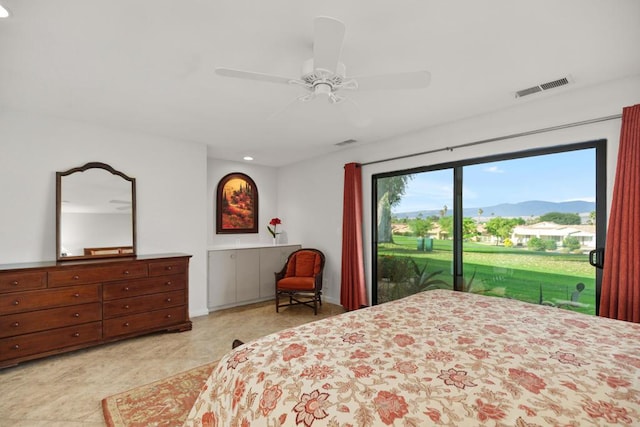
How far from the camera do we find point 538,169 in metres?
2.87

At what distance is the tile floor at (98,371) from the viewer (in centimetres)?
207

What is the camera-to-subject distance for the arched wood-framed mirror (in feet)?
10.8

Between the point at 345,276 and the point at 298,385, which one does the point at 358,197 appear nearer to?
the point at 345,276

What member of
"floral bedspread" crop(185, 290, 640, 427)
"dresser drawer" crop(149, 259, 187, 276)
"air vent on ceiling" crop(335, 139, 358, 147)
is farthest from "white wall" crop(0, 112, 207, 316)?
"floral bedspread" crop(185, 290, 640, 427)

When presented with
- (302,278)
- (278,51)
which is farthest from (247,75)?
(302,278)

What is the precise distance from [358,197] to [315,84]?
8.34 ft

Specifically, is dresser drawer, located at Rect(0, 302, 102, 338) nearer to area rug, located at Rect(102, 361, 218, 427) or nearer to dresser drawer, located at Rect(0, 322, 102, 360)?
dresser drawer, located at Rect(0, 322, 102, 360)

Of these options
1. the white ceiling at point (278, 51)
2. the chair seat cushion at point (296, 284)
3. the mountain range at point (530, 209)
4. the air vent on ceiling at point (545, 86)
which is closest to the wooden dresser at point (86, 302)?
the chair seat cushion at point (296, 284)

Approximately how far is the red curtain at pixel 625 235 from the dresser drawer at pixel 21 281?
4745 millimetres

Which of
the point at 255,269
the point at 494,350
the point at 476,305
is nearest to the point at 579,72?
the point at 476,305

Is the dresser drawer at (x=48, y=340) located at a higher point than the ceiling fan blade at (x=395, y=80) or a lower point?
lower

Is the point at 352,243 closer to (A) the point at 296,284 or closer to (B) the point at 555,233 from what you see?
(A) the point at 296,284

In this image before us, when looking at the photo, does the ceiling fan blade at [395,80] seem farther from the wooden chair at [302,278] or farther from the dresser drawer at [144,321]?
the dresser drawer at [144,321]

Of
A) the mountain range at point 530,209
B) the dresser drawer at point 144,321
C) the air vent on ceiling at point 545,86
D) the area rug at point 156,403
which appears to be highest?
the air vent on ceiling at point 545,86
